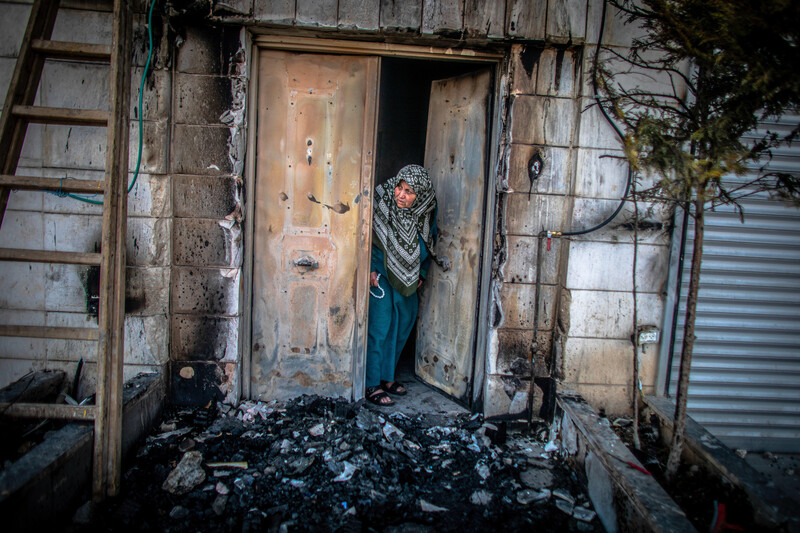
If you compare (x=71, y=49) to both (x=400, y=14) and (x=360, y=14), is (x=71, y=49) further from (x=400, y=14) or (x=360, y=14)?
(x=400, y=14)

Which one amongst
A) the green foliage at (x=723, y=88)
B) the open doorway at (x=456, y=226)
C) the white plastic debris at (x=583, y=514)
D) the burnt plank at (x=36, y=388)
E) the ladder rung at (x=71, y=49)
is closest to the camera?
the green foliage at (x=723, y=88)

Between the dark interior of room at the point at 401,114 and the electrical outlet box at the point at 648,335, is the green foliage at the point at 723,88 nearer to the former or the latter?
the electrical outlet box at the point at 648,335

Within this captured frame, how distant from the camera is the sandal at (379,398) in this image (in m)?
3.55

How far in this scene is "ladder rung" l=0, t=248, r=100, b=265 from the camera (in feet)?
7.00

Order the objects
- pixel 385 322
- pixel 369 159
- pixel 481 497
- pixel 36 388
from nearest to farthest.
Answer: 1. pixel 481 497
2. pixel 36 388
3. pixel 369 159
4. pixel 385 322

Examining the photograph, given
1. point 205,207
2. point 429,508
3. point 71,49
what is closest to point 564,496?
point 429,508

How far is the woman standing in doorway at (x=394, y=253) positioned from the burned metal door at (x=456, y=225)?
201 millimetres

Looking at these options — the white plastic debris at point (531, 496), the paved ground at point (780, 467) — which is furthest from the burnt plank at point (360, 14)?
the paved ground at point (780, 467)

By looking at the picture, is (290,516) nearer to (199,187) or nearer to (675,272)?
(199,187)

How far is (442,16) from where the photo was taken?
290cm

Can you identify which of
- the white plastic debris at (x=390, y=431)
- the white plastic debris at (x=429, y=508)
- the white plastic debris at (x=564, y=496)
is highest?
the white plastic debris at (x=390, y=431)

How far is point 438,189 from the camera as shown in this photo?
12.6 feet

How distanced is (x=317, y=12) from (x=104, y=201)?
1716mm

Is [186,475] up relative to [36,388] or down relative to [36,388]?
down
